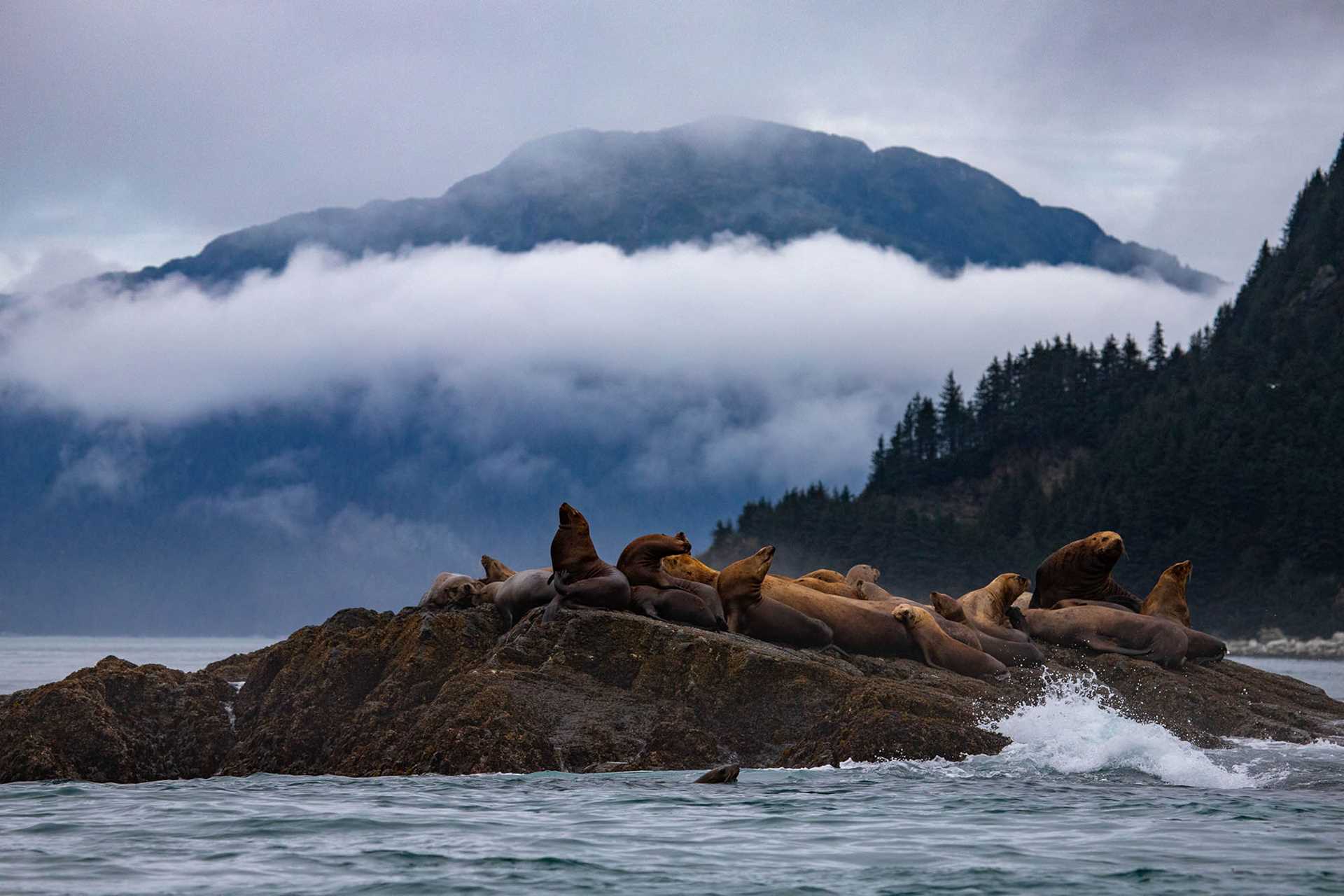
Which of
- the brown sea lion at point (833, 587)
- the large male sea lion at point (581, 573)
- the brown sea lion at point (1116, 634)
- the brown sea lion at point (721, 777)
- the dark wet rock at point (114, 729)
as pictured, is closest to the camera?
the brown sea lion at point (721, 777)

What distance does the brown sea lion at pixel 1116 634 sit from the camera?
19.7m

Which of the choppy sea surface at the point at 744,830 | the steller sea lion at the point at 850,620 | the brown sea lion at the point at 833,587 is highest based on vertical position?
the brown sea lion at the point at 833,587

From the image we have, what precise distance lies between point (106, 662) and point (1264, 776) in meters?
13.3

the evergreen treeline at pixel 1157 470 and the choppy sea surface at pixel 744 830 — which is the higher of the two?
the evergreen treeline at pixel 1157 470

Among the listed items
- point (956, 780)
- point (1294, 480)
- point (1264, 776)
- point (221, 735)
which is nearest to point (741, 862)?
point (956, 780)

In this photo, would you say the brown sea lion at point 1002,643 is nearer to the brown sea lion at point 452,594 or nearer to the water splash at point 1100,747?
the water splash at point 1100,747

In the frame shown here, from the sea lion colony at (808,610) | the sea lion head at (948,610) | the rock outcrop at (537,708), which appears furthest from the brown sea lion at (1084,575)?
the rock outcrop at (537,708)

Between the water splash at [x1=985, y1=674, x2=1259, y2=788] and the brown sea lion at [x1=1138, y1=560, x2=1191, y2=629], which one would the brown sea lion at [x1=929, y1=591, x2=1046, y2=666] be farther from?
the brown sea lion at [x1=1138, y1=560, x2=1191, y2=629]

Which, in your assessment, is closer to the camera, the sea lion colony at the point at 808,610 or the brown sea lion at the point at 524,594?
the sea lion colony at the point at 808,610

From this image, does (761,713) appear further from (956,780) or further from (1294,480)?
(1294,480)

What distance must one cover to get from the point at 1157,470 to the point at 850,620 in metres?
112

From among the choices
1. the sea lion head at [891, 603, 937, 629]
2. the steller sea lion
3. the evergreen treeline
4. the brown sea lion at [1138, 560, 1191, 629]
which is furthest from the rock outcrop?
the evergreen treeline

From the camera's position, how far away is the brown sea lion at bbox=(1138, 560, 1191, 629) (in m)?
22.2

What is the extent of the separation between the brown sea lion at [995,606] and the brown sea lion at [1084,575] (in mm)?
400
